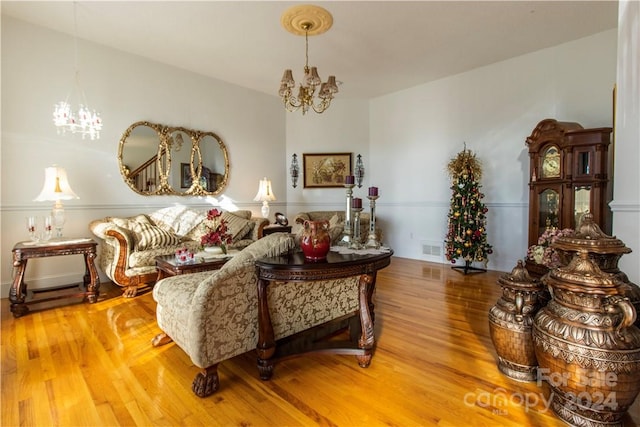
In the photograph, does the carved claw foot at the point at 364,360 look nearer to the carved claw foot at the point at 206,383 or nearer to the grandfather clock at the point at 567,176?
the carved claw foot at the point at 206,383

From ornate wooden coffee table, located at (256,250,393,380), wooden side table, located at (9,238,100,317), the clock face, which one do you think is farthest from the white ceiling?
ornate wooden coffee table, located at (256,250,393,380)

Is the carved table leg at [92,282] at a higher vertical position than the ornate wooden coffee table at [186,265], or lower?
lower

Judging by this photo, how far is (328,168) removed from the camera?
6.36m

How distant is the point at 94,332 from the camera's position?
8.29 feet

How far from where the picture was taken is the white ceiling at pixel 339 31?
326cm

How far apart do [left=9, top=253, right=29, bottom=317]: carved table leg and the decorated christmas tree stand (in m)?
5.24

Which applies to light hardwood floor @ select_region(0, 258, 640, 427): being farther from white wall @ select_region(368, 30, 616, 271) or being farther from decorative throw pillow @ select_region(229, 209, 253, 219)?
white wall @ select_region(368, 30, 616, 271)

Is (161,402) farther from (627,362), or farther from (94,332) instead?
(627,362)

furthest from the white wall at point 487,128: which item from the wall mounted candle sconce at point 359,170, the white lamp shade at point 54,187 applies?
the white lamp shade at point 54,187

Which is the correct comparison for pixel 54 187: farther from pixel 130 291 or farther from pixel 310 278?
pixel 310 278

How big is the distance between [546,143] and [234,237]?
14.6 feet

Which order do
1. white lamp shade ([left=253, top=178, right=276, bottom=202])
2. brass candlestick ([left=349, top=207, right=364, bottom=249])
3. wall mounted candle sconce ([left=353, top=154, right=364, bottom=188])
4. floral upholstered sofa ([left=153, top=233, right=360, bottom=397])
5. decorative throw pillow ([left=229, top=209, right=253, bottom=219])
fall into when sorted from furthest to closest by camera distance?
1. wall mounted candle sconce ([left=353, top=154, right=364, bottom=188])
2. white lamp shade ([left=253, top=178, right=276, bottom=202])
3. decorative throw pillow ([left=229, top=209, right=253, bottom=219])
4. brass candlestick ([left=349, top=207, right=364, bottom=249])
5. floral upholstered sofa ([left=153, top=233, right=360, bottom=397])

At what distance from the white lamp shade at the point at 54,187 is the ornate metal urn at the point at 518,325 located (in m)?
4.22

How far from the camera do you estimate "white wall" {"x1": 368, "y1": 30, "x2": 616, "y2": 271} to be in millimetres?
3977
